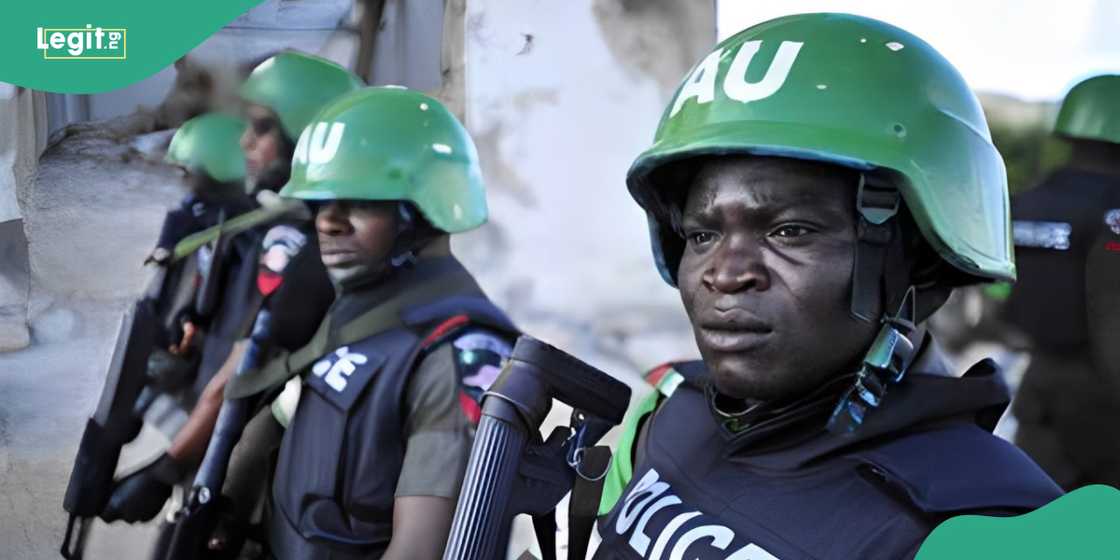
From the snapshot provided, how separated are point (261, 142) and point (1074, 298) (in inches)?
102

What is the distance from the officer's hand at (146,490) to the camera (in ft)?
10.5

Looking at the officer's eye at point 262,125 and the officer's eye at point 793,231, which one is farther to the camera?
the officer's eye at point 262,125

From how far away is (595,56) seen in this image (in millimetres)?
3203

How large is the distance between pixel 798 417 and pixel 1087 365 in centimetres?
251

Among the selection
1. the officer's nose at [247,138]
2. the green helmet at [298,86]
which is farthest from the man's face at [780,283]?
the officer's nose at [247,138]

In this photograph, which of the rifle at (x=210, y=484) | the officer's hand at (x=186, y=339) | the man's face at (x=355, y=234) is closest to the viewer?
the man's face at (x=355, y=234)

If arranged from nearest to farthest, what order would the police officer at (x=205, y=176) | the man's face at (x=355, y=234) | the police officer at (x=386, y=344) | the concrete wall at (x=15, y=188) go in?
the police officer at (x=386, y=344)
the man's face at (x=355, y=234)
the police officer at (x=205, y=176)
the concrete wall at (x=15, y=188)

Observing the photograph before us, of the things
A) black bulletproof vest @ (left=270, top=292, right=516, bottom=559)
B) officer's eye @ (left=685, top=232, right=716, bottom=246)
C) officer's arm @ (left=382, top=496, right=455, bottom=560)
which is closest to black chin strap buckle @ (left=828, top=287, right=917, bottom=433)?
officer's eye @ (left=685, top=232, right=716, bottom=246)

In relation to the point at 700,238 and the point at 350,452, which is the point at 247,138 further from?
the point at 700,238

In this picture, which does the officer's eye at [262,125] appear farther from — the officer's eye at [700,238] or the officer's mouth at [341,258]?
the officer's eye at [700,238]

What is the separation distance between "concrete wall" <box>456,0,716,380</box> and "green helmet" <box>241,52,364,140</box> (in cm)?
43

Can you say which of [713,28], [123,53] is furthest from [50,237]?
[713,28]

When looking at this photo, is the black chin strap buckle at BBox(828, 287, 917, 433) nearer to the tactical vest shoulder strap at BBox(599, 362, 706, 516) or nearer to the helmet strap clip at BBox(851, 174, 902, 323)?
the helmet strap clip at BBox(851, 174, 902, 323)

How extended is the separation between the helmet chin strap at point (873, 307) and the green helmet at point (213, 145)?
Answer: 284 cm
